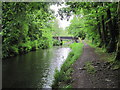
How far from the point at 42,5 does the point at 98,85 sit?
15.5ft

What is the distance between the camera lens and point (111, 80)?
21.2 ft

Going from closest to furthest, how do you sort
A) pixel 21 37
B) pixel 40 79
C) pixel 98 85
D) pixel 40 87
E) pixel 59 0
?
pixel 98 85 < pixel 59 0 < pixel 40 87 < pixel 40 79 < pixel 21 37

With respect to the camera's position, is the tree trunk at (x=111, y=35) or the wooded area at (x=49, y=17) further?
the tree trunk at (x=111, y=35)

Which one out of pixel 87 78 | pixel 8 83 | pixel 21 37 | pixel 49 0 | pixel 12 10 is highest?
pixel 49 0

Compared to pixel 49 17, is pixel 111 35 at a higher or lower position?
lower

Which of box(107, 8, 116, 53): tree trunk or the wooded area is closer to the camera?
the wooded area

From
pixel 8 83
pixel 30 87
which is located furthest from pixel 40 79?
pixel 8 83

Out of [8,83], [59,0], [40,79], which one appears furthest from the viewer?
[40,79]

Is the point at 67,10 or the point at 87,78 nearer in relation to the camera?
the point at 87,78

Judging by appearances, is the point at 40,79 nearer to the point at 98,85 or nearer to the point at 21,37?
the point at 98,85

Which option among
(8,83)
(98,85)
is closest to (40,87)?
(8,83)

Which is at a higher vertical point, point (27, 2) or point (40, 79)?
point (27, 2)

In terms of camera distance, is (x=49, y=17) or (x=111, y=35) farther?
(x=111, y=35)

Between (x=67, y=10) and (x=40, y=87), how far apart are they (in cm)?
513
